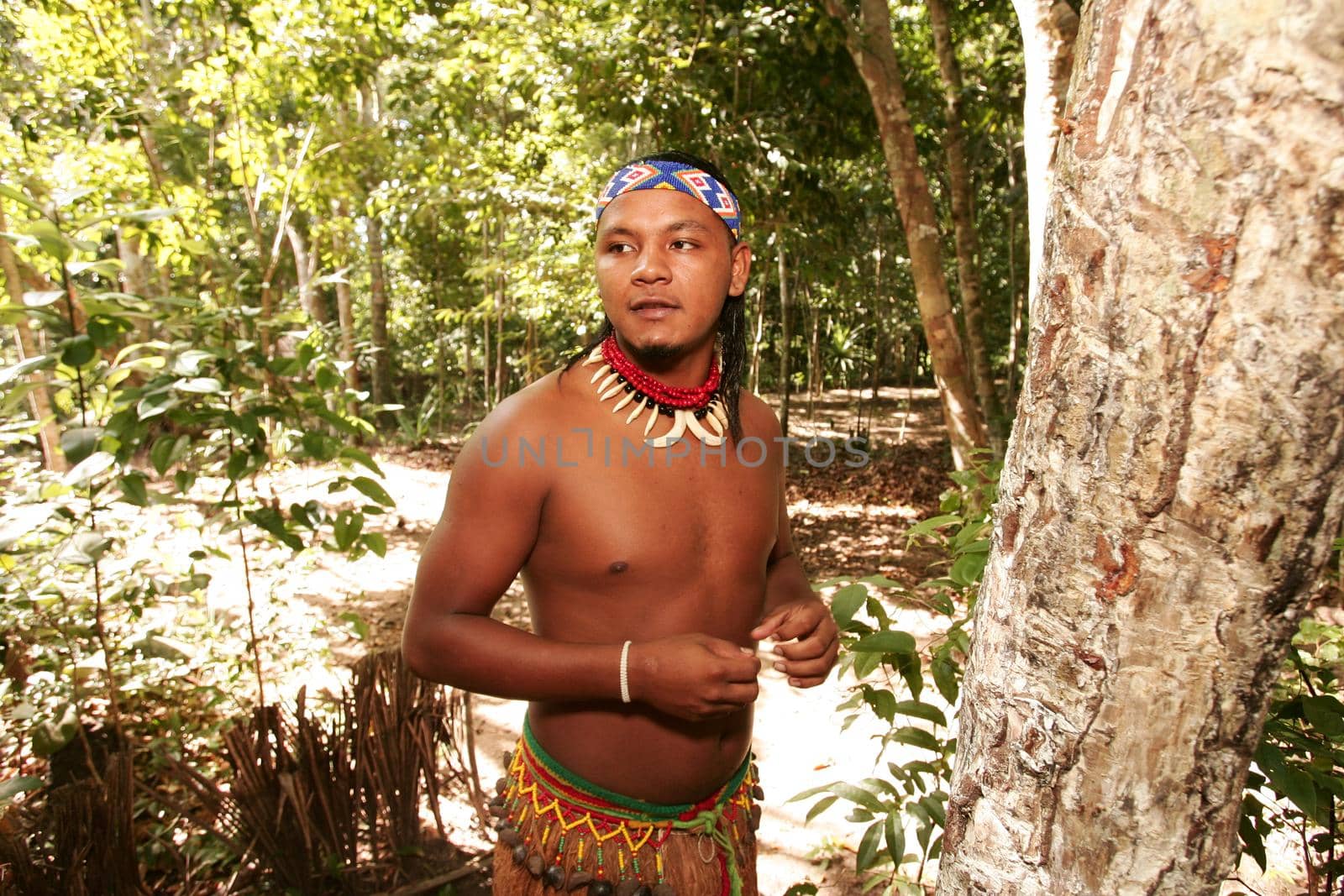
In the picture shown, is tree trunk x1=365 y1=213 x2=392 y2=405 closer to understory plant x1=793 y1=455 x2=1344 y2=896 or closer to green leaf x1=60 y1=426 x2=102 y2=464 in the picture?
green leaf x1=60 y1=426 x2=102 y2=464

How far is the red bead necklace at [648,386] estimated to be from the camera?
4.87ft

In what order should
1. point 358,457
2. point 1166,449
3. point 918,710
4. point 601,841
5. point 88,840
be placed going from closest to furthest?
point 1166,449, point 601,841, point 918,710, point 88,840, point 358,457

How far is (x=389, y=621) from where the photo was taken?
5.18 meters

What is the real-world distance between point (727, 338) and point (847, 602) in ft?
2.26

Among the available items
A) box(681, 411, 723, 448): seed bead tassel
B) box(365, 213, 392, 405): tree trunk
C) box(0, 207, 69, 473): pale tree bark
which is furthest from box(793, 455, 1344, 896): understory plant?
box(365, 213, 392, 405): tree trunk

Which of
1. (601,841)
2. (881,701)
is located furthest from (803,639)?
(601,841)

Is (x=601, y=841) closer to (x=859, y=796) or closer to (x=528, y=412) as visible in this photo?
(x=859, y=796)

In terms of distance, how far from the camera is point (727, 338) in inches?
69.0

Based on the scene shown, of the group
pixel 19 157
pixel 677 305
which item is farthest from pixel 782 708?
pixel 19 157

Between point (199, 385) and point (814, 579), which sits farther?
point (814, 579)

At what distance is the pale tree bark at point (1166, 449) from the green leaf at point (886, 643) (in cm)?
51

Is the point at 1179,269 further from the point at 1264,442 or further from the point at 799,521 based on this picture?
the point at 799,521

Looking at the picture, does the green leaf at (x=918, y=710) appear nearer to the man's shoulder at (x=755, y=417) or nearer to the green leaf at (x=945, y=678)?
the green leaf at (x=945, y=678)

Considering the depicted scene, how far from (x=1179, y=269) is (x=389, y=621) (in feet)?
17.4
